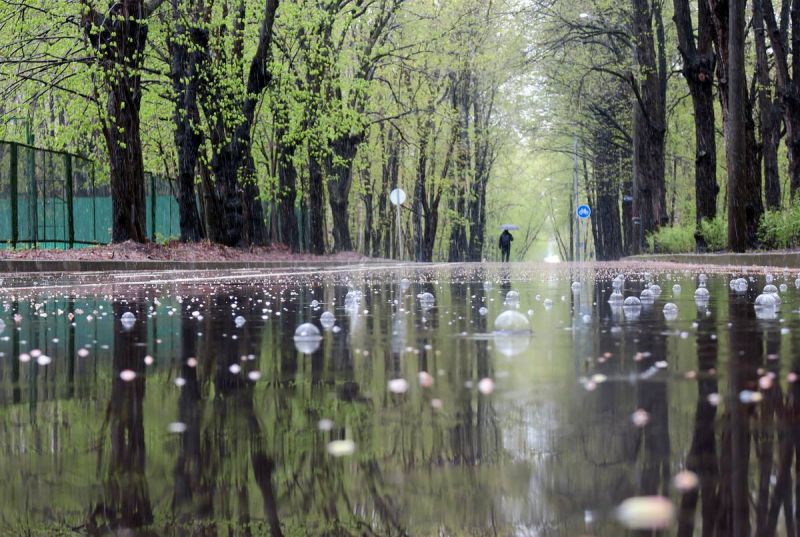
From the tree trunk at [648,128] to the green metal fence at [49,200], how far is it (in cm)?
1682

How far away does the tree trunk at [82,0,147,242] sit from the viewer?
22.4 m

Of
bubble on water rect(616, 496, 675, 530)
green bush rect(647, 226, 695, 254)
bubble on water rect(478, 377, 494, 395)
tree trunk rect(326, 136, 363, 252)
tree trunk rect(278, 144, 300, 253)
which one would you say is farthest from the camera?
tree trunk rect(326, 136, 363, 252)

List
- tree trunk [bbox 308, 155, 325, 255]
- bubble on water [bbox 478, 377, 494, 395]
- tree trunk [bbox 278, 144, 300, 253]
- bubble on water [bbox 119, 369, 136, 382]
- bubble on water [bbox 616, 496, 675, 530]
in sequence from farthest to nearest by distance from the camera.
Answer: tree trunk [bbox 308, 155, 325, 255] < tree trunk [bbox 278, 144, 300, 253] < bubble on water [bbox 119, 369, 136, 382] < bubble on water [bbox 478, 377, 494, 395] < bubble on water [bbox 616, 496, 675, 530]

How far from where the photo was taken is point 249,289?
11727mm

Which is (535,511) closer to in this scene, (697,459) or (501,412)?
(697,459)

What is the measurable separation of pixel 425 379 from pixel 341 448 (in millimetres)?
1236

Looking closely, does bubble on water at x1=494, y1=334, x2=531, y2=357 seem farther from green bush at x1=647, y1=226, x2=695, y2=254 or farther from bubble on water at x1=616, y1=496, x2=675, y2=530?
green bush at x1=647, y1=226, x2=695, y2=254

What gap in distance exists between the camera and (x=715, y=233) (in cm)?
2595

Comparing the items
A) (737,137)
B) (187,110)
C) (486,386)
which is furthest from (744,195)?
(486,386)

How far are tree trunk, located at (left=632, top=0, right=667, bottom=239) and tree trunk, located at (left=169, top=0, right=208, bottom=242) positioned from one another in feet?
46.7

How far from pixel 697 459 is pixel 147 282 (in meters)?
11.6

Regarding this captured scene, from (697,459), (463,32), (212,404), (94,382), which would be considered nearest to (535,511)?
(697,459)

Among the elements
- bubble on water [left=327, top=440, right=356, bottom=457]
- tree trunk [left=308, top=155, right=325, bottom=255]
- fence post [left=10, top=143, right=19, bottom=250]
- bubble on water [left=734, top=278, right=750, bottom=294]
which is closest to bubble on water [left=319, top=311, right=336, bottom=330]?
bubble on water [left=327, top=440, right=356, bottom=457]

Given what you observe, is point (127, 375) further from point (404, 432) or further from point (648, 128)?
point (648, 128)
